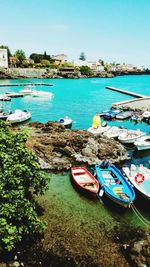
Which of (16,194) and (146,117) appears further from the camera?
(146,117)

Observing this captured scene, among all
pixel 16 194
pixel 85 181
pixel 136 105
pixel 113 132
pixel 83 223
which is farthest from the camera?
pixel 136 105

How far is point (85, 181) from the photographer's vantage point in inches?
976

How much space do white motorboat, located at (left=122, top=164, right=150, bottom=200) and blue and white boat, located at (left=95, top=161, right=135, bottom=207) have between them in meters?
0.76

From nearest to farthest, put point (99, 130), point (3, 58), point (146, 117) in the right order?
point (99, 130), point (146, 117), point (3, 58)

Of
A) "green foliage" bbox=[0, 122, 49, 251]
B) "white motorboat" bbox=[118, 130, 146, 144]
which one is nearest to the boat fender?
"green foliage" bbox=[0, 122, 49, 251]

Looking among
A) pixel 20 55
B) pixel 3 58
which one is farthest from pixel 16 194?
pixel 20 55

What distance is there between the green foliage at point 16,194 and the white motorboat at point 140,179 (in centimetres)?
989

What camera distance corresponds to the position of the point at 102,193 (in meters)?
22.4

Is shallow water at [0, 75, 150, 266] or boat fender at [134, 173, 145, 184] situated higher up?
boat fender at [134, 173, 145, 184]

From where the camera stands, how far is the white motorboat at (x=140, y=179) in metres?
22.7

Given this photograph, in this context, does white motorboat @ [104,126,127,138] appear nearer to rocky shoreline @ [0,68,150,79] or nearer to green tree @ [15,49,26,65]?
rocky shoreline @ [0,68,150,79]

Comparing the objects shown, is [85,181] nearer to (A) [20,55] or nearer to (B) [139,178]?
(B) [139,178]

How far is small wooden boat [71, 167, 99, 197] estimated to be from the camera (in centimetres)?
2280

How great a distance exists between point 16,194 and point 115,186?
1148cm
